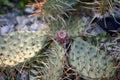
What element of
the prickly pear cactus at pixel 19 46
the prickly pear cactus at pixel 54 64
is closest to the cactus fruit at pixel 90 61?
the prickly pear cactus at pixel 54 64

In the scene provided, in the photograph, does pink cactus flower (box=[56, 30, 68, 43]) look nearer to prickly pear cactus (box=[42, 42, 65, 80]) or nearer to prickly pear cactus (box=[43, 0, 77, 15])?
prickly pear cactus (box=[42, 42, 65, 80])

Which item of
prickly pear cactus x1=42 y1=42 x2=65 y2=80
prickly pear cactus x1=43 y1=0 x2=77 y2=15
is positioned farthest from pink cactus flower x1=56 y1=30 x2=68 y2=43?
prickly pear cactus x1=43 y1=0 x2=77 y2=15

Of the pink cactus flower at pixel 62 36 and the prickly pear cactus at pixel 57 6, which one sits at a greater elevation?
the prickly pear cactus at pixel 57 6

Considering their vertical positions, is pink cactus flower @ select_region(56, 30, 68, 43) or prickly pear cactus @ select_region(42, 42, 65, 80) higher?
pink cactus flower @ select_region(56, 30, 68, 43)

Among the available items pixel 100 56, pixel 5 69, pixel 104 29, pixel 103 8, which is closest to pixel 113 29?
pixel 104 29

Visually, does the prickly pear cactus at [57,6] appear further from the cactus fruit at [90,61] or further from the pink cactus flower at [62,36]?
the cactus fruit at [90,61]

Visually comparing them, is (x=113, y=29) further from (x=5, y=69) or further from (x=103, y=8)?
Answer: (x=5, y=69)

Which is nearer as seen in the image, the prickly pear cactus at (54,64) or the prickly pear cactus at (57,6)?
the prickly pear cactus at (54,64)
